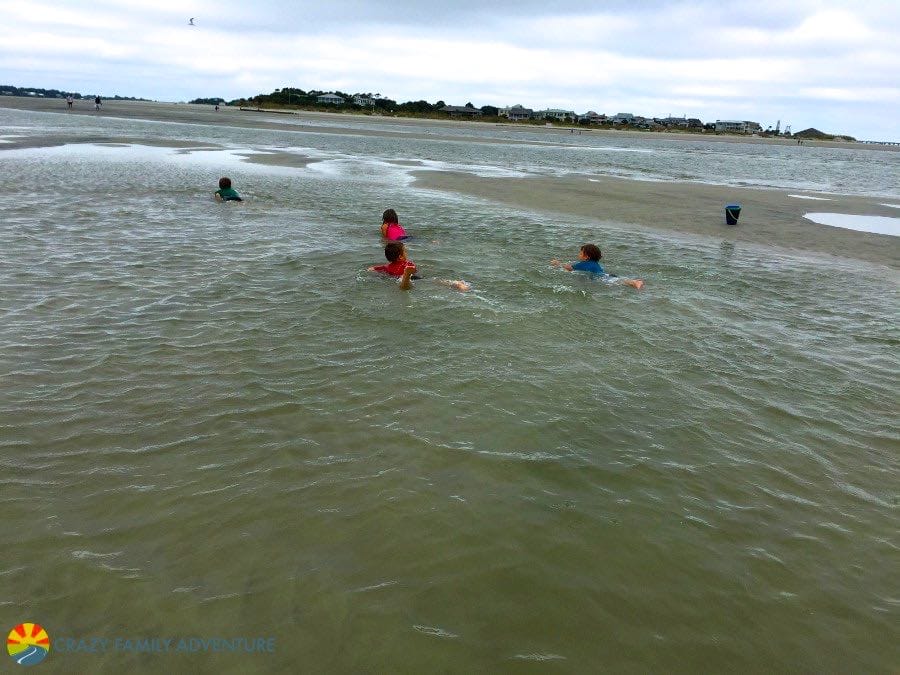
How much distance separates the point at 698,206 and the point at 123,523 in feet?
81.0

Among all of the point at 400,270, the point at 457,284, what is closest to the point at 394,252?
the point at 400,270

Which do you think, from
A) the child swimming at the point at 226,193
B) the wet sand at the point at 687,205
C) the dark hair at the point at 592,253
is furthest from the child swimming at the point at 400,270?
the wet sand at the point at 687,205

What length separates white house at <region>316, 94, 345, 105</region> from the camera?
162 m

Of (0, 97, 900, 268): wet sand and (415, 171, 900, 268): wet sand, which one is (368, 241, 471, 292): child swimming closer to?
(415, 171, 900, 268): wet sand

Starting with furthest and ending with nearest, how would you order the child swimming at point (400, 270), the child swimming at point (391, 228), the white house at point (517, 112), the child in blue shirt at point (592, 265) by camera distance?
the white house at point (517, 112), the child swimming at point (391, 228), the child in blue shirt at point (592, 265), the child swimming at point (400, 270)

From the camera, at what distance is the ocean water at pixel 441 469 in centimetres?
351

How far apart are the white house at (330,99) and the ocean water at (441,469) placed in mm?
166965

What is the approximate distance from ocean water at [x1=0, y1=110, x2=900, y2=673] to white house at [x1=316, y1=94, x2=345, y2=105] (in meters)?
167

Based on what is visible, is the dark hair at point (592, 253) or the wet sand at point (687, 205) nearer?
the dark hair at point (592, 253)

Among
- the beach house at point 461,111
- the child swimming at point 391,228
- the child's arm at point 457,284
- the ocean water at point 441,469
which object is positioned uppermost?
the beach house at point 461,111

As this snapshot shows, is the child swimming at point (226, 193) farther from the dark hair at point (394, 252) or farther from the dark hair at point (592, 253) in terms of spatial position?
the dark hair at point (592, 253)

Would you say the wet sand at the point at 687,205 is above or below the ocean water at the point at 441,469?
above

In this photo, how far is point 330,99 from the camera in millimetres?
166125

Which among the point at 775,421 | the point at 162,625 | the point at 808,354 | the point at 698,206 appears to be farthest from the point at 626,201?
the point at 162,625
